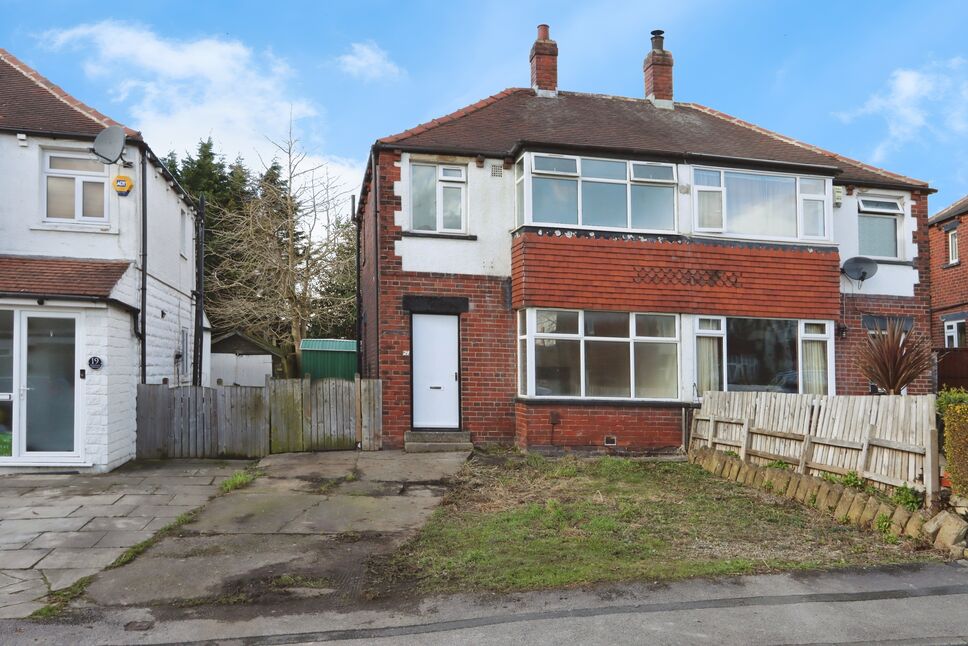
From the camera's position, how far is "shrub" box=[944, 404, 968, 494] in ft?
21.1

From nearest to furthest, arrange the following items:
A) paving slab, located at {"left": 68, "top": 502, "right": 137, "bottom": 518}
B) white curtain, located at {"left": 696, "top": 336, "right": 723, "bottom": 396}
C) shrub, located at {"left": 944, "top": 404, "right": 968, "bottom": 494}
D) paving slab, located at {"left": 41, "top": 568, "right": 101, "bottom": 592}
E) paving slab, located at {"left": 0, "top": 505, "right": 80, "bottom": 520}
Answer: paving slab, located at {"left": 41, "top": 568, "right": 101, "bottom": 592} < shrub, located at {"left": 944, "top": 404, "right": 968, "bottom": 494} < paving slab, located at {"left": 0, "top": 505, "right": 80, "bottom": 520} < paving slab, located at {"left": 68, "top": 502, "right": 137, "bottom": 518} < white curtain, located at {"left": 696, "top": 336, "right": 723, "bottom": 396}

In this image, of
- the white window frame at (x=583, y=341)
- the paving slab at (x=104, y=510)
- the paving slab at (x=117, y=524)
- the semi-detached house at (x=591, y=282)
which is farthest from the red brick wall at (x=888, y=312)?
the paving slab at (x=104, y=510)

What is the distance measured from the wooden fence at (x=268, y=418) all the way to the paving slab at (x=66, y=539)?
4838 mm

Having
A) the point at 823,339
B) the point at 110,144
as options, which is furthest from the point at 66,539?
the point at 823,339

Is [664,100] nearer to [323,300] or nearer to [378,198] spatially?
[378,198]

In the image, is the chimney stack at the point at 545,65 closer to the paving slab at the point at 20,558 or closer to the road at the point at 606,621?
the road at the point at 606,621

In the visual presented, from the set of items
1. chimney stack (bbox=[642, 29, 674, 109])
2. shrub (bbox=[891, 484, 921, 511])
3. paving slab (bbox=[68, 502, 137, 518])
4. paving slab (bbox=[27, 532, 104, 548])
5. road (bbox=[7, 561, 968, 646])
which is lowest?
road (bbox=[7, 561, 968, 646])

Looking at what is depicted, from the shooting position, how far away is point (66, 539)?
6812 mm

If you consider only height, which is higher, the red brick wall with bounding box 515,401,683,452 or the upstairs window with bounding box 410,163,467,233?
the upstairs window with bounding box 410,163,467,233

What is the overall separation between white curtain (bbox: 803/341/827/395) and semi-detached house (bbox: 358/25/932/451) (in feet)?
0.10

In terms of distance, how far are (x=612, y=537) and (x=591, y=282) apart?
20.3ft

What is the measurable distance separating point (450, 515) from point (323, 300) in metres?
19.9

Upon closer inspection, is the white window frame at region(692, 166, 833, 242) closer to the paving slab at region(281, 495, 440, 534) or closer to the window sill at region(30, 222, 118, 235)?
the paving slab at region(281, 495, 440, 534)

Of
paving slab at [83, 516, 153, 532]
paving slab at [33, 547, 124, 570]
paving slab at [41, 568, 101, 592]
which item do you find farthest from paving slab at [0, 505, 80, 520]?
paving slab at [41, 568, 101, 592]
